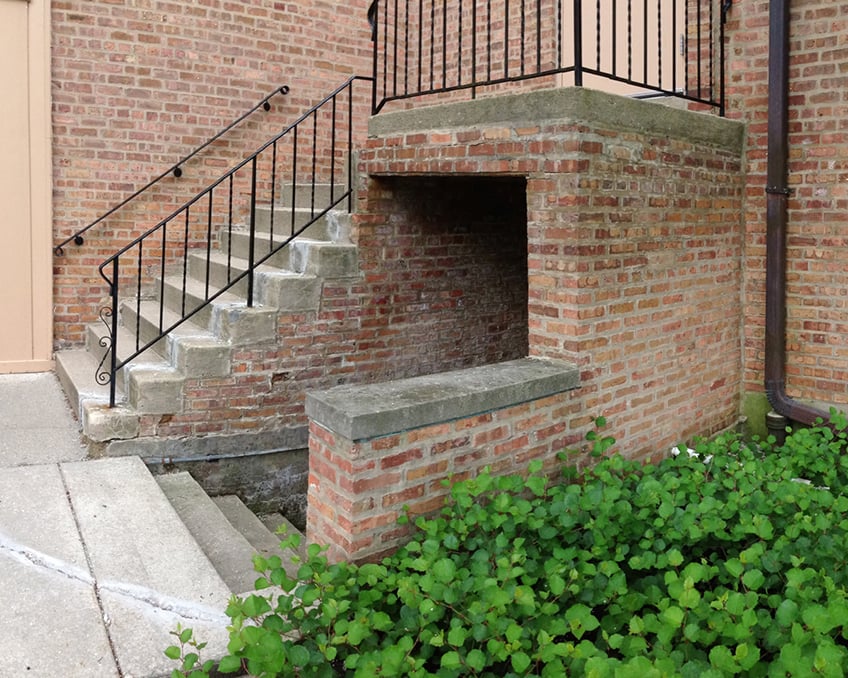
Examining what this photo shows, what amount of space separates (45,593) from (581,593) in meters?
1.96

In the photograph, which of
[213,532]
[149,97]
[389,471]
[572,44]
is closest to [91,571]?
[213,532]

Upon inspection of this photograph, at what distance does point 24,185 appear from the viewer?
583 centimetres

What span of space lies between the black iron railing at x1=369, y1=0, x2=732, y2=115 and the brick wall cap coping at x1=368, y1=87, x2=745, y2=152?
11 cm

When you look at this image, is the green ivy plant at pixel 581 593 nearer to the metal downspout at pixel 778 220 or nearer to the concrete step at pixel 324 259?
the metal downspout at pixel 778 220

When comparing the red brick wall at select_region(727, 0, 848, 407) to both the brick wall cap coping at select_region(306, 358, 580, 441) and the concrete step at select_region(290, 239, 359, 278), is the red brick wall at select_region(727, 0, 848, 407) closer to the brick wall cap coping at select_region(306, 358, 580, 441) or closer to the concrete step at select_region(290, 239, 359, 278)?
the brick wall cap coping at select_region(306, 358, 580, 441)

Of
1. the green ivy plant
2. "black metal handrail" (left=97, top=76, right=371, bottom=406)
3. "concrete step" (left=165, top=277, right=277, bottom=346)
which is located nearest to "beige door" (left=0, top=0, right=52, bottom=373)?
"black metal handrail" (left=97, top=76, right=371, bottom=406)

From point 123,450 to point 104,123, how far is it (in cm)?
277

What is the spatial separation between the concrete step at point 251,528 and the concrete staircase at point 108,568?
0.02 metres

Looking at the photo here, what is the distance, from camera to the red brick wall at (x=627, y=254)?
13.1ft

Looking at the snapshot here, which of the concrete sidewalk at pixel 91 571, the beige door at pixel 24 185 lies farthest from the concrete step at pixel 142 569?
the beige door at pixel 24 185

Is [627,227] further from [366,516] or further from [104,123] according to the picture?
[104,123]

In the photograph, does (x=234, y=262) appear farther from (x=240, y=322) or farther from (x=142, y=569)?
(x=142, y=569)

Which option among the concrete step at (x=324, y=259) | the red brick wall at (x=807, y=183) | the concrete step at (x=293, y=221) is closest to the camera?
the red brick wall at (x=807, y=183)

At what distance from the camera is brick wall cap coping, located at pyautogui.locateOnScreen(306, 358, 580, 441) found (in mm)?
3270
